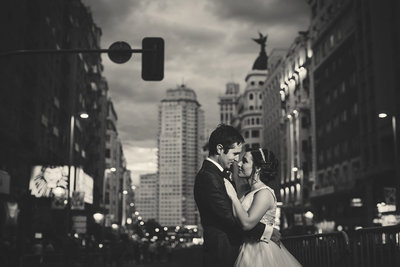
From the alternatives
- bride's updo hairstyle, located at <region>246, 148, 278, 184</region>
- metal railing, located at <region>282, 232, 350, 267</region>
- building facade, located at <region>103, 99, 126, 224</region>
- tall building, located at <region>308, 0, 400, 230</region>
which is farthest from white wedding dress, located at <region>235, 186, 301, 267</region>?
building facade, located at <region>103, 99, 126, 224</region>

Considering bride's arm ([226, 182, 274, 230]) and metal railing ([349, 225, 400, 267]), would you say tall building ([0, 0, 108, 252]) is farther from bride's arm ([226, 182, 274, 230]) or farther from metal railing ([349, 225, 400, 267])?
bride's arm ([226, 182, 274, 230])

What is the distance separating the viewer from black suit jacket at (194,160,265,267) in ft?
18.1

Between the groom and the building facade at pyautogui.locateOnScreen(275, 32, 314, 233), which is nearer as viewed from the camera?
the groom

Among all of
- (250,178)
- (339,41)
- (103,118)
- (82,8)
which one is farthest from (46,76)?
(103,118)

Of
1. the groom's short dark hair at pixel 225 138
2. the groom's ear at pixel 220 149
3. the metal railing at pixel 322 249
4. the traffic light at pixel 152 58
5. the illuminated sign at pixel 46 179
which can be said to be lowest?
the metal railing at pixel 322 249

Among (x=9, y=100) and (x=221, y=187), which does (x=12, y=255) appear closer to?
(x=221, y=187)

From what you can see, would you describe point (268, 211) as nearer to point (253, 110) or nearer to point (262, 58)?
point (253, 110)

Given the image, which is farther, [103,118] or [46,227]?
[103,118]

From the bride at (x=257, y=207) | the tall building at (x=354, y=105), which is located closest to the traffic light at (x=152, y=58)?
the bride at (x=257, y=207)

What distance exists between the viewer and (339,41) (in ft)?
204

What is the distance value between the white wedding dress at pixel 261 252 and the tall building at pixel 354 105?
2979 cm

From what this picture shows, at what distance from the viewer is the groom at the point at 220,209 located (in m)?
5.54

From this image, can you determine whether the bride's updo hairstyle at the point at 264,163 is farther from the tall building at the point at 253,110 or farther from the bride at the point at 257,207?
the tall building at the point at 253,110

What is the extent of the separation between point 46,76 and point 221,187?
44.0 metres
